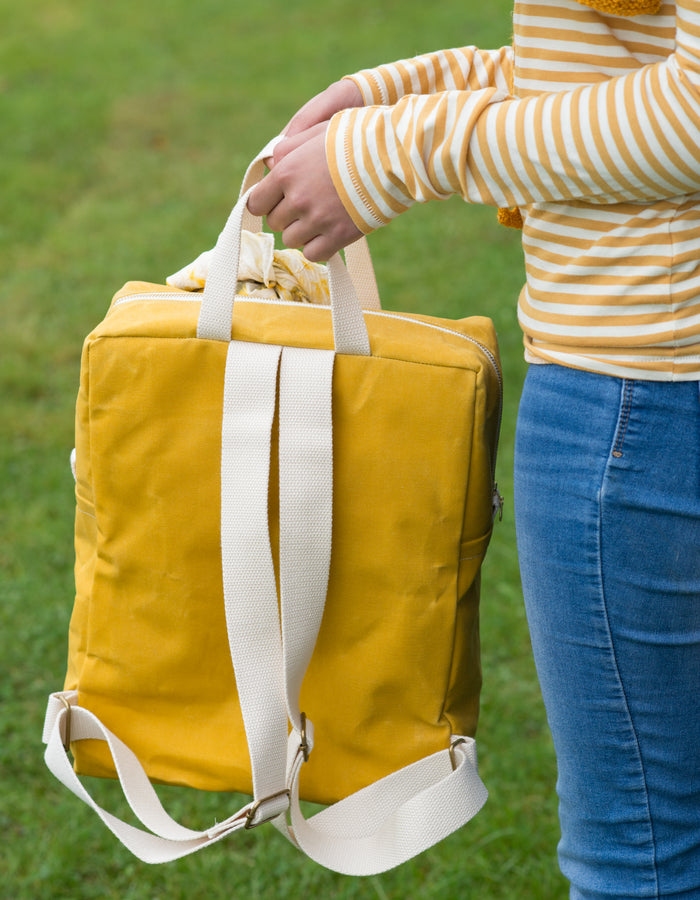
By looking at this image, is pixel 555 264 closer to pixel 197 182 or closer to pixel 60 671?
pixel 60 671

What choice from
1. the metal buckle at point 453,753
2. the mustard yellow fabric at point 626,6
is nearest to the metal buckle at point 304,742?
the metal buckle at point 453,753

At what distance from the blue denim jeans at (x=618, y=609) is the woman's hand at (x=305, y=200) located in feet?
0.91

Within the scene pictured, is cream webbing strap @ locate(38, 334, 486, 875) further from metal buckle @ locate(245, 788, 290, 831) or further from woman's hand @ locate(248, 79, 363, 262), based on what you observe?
woman's hand @ locate(248, 79, 363, 262)

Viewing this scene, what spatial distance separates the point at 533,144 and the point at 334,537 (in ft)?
1.93

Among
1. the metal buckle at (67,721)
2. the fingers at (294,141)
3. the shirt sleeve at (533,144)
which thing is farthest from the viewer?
the metal buckle at (67,721)

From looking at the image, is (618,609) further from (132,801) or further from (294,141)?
(132,801)

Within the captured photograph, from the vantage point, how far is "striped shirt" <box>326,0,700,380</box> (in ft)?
3.37

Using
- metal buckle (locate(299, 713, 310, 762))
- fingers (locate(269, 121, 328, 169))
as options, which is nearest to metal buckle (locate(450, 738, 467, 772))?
metal buckle (locate(299, 713, 310, 762))

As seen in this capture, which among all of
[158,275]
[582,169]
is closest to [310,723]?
[582,169]

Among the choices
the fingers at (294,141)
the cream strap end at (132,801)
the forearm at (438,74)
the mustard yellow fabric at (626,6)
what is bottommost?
the cream strap end at (132,801)

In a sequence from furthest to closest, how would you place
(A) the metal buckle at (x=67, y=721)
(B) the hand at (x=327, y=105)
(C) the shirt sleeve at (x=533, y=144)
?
(A) the metal buckle at (x=67, y=721) → (B) the hand at (x=327, y=105) → (C) the shirt sleeve at (x=533, y=144)

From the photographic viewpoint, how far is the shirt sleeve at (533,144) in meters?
1.01

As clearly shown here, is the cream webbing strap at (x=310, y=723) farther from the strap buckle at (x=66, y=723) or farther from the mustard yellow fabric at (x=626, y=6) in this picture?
the mustard yellow fabric at (x=626, y=6)

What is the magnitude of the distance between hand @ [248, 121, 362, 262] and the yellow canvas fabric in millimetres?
197
